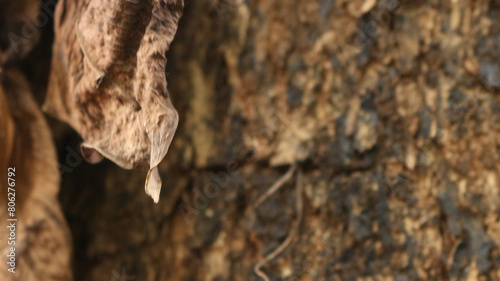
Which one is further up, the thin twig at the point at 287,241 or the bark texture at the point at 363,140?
the bark texture at the point at 363,140

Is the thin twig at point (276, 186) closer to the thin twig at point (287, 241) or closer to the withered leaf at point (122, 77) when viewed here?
the thin twig at point (287, 241)

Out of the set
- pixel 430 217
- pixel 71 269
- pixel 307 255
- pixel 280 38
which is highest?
pixel 280 38

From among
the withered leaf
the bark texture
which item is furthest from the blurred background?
the withered leaf

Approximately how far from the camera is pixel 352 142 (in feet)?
2.65

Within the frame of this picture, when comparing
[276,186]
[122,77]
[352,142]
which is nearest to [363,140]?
[352,142]

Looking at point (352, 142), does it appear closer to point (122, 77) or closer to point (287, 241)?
point (287, 241)

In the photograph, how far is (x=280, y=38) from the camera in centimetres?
82

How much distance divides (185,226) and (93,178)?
195 mm

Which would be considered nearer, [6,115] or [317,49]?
[6,115]

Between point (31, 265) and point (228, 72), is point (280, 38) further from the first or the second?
point (31, 265)

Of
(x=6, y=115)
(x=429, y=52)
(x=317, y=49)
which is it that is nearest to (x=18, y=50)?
(x=6, y=115)

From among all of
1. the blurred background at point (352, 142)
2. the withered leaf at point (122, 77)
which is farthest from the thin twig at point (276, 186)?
the withered leaf at point (122, 77)

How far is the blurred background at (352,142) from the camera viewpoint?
798 mm

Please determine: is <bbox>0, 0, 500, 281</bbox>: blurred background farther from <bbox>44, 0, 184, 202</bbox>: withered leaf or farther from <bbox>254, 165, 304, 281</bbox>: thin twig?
<bbox>44, 0, 184, 202</bbox>: withered leaf
